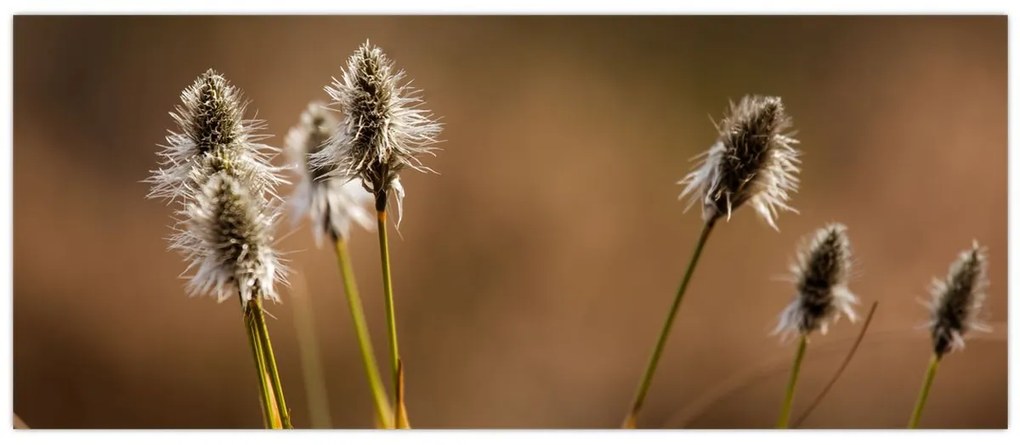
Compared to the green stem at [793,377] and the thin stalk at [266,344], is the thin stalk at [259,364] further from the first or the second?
the green stem at [793,377]

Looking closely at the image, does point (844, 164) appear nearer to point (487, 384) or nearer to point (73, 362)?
point (487, 384)

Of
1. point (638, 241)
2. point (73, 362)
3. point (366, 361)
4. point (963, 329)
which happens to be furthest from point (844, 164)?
point (73, 362)

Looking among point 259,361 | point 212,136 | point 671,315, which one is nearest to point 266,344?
point 259,361

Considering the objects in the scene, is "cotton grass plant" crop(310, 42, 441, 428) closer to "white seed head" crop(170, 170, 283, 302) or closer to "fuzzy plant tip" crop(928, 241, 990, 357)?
"white seed head" crop(170, 170, 283, 302)

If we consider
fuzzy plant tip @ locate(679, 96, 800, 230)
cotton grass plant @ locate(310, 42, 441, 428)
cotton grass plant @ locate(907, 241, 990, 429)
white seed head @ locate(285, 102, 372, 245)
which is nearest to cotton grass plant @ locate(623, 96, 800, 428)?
fuzzy plant tip @ locate(679, 96, 800, 230)

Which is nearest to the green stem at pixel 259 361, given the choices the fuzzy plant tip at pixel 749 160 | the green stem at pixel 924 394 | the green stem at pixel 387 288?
the green stem at pixel 387 288

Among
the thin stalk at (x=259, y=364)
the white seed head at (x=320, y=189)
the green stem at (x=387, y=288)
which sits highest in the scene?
the white seed head at (x=320, y=189)

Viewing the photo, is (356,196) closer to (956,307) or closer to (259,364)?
(259,364)
